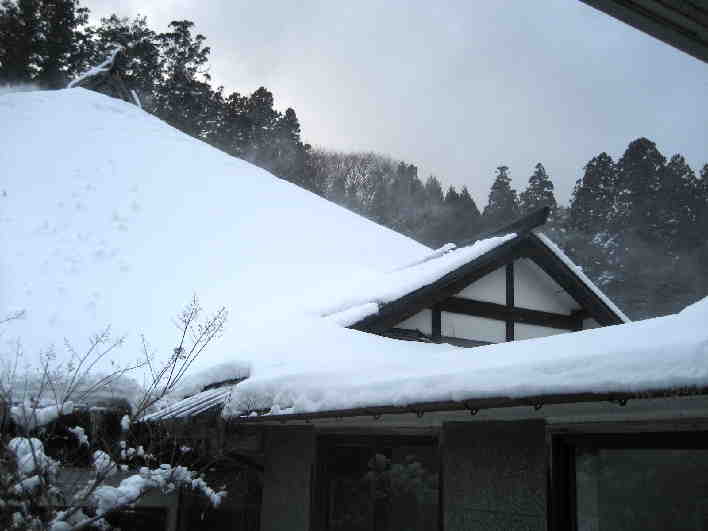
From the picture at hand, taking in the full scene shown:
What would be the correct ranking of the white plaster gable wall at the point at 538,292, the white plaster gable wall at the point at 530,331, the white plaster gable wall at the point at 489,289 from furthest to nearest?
1. the white plaster gable wall at the point at 538,292
2. the white plaster gable wall at the point at 530,331
3. the white plaster gable wall at the point at 489,289

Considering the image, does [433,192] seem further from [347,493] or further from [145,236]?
[347,493]

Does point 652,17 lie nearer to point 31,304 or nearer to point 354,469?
point 354,469

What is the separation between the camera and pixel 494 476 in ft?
11.8

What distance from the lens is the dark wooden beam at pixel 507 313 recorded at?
25.8ft

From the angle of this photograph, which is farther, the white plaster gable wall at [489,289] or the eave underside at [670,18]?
the white plaster gable wall at [489,289]

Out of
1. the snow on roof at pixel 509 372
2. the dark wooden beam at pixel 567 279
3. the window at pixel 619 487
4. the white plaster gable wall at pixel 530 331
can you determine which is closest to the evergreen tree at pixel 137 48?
the dark wooden beam at pixel 567 279

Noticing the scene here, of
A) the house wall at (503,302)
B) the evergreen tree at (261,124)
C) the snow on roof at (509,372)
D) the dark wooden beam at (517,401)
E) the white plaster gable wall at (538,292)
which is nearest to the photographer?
the dark wooden beam at (517,401)

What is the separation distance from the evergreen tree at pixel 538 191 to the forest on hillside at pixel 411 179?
6 cm

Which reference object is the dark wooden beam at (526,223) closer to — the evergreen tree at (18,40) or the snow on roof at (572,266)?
the snow on roof at (572,266)

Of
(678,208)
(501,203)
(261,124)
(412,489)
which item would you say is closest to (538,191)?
(501,203)

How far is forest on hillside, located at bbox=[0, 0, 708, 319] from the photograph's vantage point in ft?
78.5

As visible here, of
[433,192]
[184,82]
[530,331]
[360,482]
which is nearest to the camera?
[360,482]

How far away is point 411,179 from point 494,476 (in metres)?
34.1

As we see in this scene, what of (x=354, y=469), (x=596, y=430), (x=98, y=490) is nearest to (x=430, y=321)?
(x=354, y=469)
